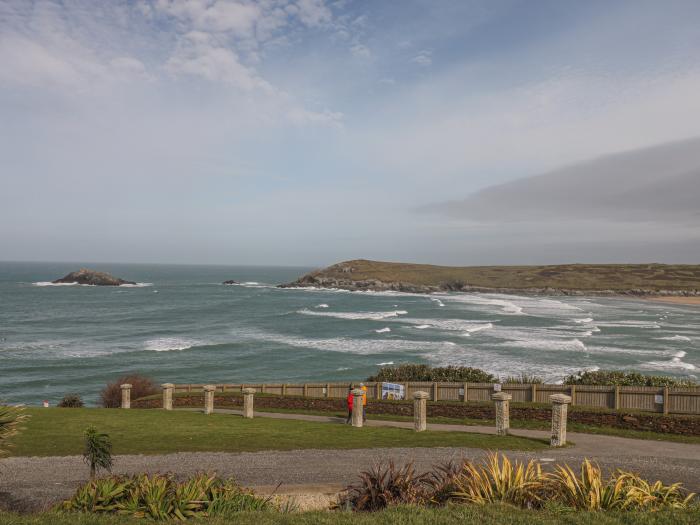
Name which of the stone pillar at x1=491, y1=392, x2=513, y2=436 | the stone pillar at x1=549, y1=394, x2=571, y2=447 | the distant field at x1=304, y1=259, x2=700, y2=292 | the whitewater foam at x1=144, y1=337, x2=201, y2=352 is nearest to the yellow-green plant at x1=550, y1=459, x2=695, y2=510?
the stone pillar at x1=549, y1=394, x2=571, y2=447

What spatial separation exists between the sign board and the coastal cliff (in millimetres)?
126815

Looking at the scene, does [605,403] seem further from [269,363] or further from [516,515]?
[269,363]

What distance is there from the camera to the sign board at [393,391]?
2424 cm

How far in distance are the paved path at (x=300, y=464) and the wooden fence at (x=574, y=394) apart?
341 centimetres

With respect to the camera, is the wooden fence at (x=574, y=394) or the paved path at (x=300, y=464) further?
the wooden fence at (x=574, y=394)

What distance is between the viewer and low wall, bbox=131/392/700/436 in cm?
1756

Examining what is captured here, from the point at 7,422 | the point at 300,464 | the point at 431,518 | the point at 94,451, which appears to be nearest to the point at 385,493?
the point at 431,518

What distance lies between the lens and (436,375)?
2811 cm

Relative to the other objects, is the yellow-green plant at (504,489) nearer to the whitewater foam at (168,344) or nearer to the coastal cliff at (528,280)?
the whitewater foam at (168,344)

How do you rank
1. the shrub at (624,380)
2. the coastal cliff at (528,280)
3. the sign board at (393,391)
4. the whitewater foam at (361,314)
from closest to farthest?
1. the shrub at (624,380)
2. the sign board at (393,391)
3. the whitewater foam at (361,314)
4. the coastal cliff at (528,280)

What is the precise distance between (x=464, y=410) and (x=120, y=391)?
21.5m

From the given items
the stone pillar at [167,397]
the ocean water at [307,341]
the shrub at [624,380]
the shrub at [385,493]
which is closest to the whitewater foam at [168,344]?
the ocean water at [307,341]

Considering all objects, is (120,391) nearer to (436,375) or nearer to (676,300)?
(436,375)

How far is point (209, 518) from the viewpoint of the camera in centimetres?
808
